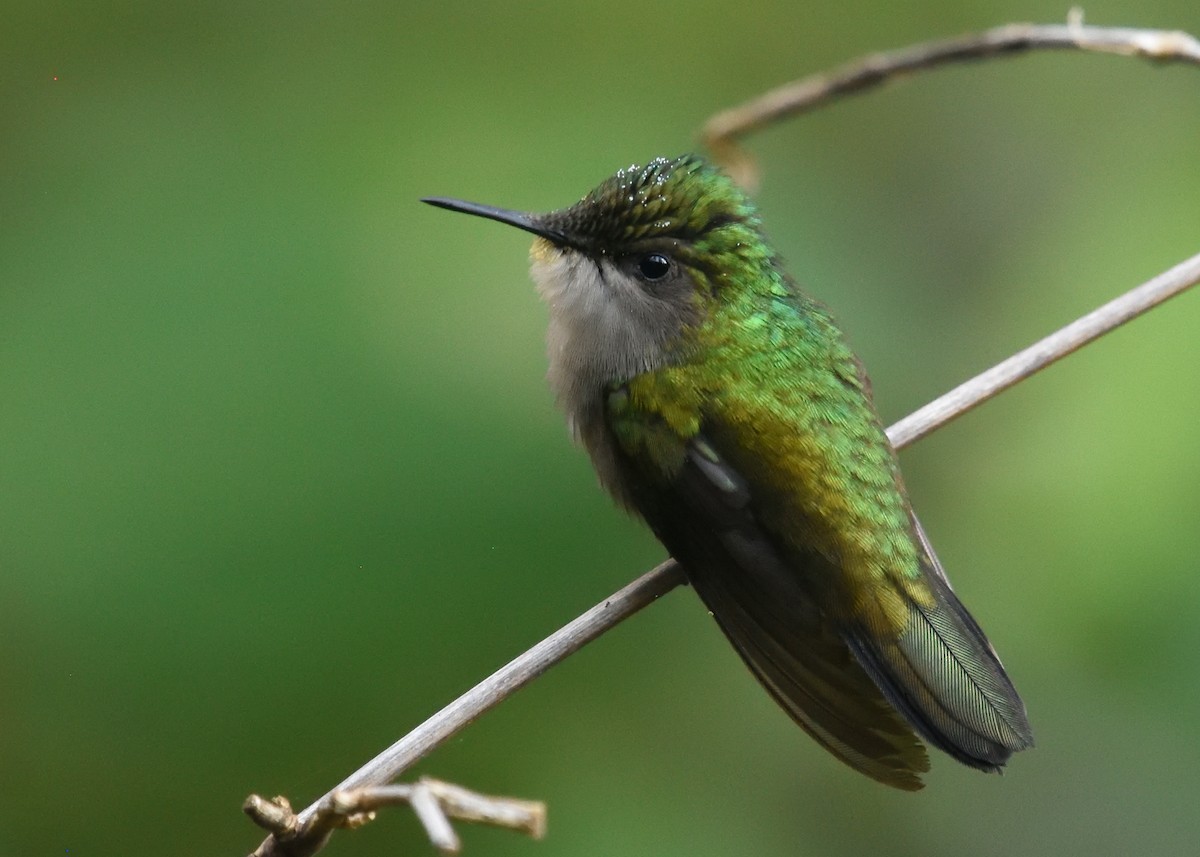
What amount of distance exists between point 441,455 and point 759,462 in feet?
2.27

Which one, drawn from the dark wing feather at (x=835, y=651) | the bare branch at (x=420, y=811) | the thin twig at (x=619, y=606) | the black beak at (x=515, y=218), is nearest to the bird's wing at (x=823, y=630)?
the dark wing feather at (x=835, y=651)

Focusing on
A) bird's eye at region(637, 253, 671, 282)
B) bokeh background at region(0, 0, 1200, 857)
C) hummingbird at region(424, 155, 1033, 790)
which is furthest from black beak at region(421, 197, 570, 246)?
bokeh background at region(0, 0, 1200, 857)

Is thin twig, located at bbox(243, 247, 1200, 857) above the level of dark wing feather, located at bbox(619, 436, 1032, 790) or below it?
above

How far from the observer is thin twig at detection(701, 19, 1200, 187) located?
270 cm

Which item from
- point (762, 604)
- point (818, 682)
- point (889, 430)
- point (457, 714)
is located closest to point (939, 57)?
point (889, 430)

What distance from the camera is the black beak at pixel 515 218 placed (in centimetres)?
264

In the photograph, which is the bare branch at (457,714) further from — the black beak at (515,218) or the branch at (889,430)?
the black beak at (515,218)

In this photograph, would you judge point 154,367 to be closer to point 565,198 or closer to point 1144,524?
point 565,198

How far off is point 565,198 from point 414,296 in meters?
0.46

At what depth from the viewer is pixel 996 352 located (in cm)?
325

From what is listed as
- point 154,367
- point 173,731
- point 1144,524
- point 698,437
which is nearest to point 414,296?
point 154,367

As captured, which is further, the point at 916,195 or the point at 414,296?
the point at 916,195

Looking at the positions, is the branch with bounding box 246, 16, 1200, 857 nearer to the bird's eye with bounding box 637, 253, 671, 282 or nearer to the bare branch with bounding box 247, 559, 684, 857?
the bare branch with bounding box 247, 559, 684, 857

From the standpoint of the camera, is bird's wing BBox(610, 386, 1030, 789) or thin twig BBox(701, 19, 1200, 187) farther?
thin twig BBox(701, 19, 1200, 187)
